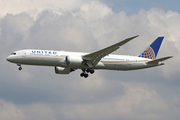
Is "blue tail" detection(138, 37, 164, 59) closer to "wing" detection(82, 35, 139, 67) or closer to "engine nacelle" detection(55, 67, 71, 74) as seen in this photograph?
"wing" detection(82, 35, 139, 67)

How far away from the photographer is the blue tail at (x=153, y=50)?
2704 inches

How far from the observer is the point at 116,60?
6278cm

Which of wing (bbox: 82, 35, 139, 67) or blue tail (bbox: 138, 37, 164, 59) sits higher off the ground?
blue tail (bbox: 138, 37, 164, 59)

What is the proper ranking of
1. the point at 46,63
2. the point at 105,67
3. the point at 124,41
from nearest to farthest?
the point at 124,41 < the point at 46,63 < the point at 105,67

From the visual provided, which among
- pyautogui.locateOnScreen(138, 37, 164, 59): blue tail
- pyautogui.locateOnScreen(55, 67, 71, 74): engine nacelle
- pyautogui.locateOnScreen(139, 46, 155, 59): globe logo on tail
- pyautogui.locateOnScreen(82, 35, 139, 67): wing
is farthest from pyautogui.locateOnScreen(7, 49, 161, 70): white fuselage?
pyautogui.locateOnScreen(138, 37, 164, 59): blue tail

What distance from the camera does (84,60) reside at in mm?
60344

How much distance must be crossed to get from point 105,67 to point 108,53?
13.4ft

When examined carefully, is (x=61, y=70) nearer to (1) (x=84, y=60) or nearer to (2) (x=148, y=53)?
(1) (x=84, y=60)

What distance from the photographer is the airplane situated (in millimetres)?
57594

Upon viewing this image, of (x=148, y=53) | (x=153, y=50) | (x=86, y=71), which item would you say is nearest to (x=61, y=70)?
(x=86, y=71)

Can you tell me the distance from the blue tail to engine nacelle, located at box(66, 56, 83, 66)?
1540cm

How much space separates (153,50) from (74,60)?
20.8 m

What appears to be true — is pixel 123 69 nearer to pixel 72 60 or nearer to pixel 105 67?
pixel 105 67

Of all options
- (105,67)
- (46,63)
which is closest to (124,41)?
(105,67)
